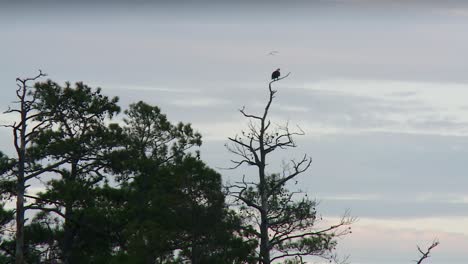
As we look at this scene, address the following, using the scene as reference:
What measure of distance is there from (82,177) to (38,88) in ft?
13.9

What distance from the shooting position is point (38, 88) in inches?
2263

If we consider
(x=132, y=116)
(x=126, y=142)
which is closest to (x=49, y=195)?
(x=126, y=142)

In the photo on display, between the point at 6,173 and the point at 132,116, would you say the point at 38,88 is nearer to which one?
the point at 6,173

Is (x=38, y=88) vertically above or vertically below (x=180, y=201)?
above

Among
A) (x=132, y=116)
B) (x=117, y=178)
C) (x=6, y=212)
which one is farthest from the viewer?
(x=132, y=116)

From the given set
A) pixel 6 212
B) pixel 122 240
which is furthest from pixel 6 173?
pixel 122 240

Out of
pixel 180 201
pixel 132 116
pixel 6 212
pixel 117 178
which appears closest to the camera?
pixel 180 201

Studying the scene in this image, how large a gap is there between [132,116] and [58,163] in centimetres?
894

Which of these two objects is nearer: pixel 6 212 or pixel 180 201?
pixel 180 201

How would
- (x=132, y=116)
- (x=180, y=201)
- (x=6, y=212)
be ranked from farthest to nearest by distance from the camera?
(x=132, y=116)
(x=6, y=212)
(x=180, y=201)

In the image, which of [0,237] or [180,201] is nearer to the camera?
[180,201]

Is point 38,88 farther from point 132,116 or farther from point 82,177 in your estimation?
point 132,116

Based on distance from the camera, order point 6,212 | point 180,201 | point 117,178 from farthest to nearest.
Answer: point 117,178, point 6,212, point 180,201

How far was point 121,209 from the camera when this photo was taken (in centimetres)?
5753
